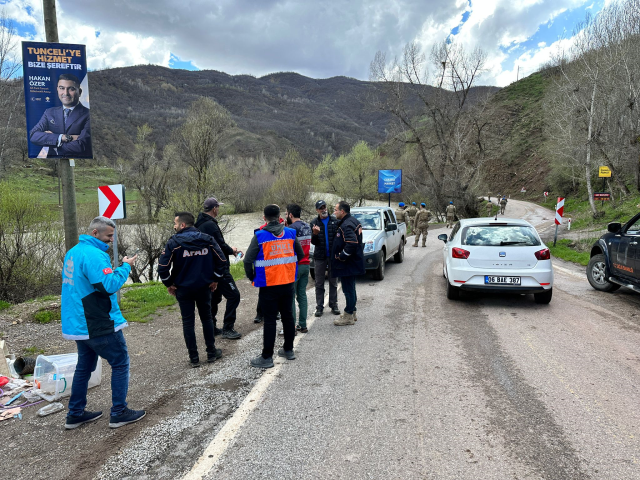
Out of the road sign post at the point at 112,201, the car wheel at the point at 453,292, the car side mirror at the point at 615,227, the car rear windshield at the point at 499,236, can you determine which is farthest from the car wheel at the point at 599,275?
the road sign post at the point at 112,201

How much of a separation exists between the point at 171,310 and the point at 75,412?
15.0ft

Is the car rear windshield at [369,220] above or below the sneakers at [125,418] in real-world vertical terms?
above

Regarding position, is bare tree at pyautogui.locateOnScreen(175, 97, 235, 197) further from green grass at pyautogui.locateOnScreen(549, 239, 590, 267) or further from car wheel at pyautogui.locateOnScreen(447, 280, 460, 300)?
car wheel at pyautogui.locateOnScreen(447, 280, 460, 300)

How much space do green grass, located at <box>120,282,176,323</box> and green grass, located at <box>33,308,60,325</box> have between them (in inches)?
43.5

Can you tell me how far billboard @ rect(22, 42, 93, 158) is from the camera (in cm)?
693

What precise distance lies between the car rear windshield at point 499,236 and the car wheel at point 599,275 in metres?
2.54

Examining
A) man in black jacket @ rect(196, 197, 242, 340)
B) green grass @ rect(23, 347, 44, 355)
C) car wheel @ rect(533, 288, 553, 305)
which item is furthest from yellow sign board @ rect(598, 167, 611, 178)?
green grass @ rect(23, 347, 44, 355)

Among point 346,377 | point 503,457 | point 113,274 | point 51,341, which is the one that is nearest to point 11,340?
point 51,341

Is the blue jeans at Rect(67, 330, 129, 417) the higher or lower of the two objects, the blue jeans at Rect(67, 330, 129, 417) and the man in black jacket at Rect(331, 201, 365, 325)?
the lower

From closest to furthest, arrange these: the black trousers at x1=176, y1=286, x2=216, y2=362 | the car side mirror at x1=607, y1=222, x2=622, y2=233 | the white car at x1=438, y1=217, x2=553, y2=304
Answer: the black trousers at x1=176, y1=286, x2=216, y2=362
the white car at x1=438, y1=217, x2=553, y2=304
the car side mirror at x1=607, y1=222, x2=622, y2=233

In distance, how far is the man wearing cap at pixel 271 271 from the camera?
4.71 metres

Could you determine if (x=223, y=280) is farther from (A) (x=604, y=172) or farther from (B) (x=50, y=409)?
(A) (x=604, y=172)

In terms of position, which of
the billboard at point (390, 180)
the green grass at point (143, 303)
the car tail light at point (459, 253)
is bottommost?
the green grass at point (143, 303)

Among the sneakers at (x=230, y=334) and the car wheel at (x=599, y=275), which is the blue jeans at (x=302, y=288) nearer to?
the sneakers at (x=230, y=334)
